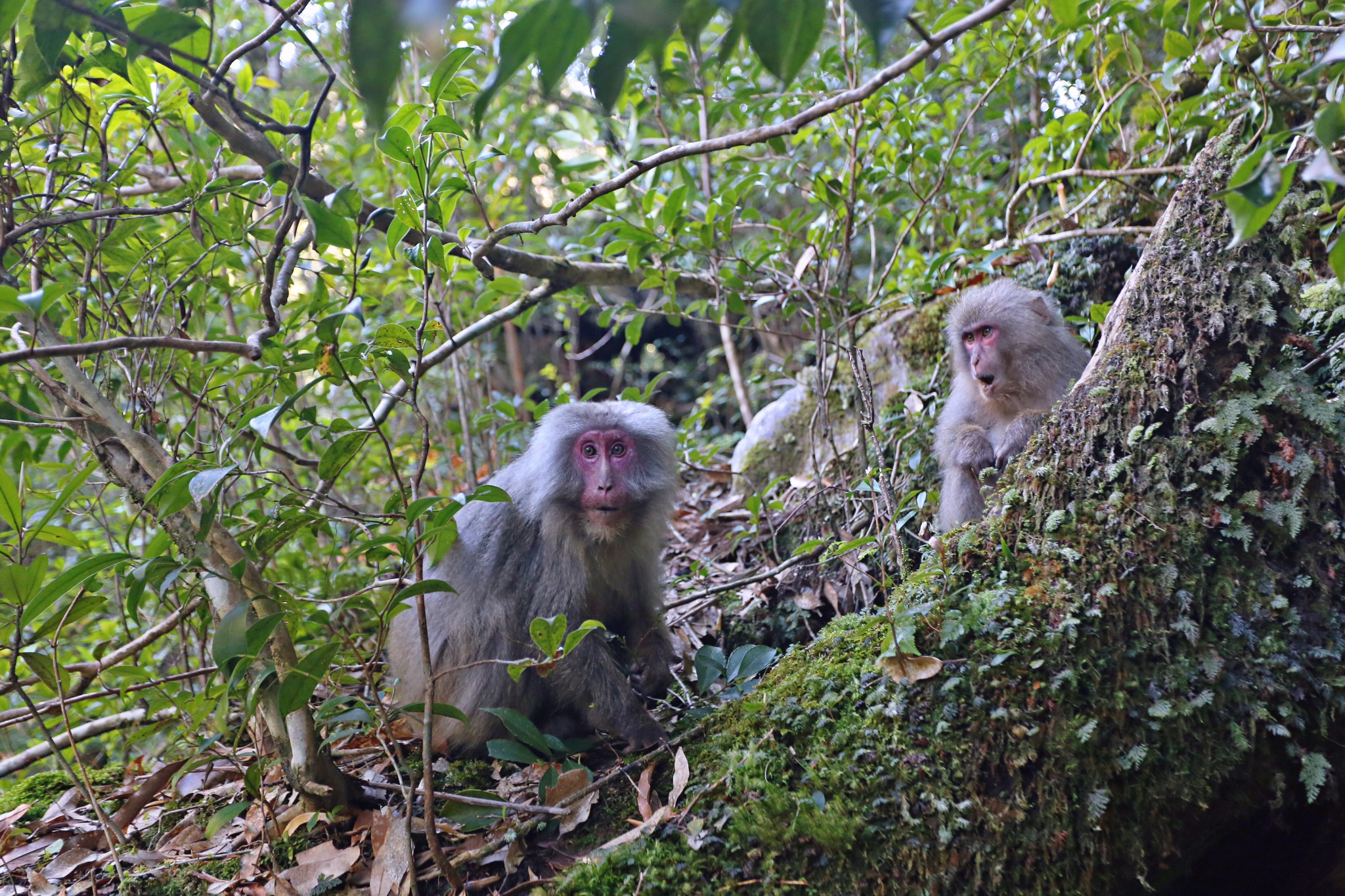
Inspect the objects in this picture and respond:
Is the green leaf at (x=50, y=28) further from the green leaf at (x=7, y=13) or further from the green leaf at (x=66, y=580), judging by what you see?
the green leaf at (x=66, y=580)

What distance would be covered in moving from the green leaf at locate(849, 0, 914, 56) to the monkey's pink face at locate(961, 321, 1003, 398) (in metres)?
3.88

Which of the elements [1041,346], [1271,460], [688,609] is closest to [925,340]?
[1041,346]

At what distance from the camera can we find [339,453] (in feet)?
8.73

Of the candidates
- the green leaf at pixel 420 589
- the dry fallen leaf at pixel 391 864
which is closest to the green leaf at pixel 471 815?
the dry fallen leaf at pixel 391 864

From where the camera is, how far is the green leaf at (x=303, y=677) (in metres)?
2.47

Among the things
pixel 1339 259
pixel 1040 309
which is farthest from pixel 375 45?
pixel 1040 309

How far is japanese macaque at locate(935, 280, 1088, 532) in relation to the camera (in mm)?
4219

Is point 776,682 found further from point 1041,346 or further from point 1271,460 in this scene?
point 1041,346

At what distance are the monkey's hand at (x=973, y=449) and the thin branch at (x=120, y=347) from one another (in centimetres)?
315

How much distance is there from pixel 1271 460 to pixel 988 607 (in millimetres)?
1149

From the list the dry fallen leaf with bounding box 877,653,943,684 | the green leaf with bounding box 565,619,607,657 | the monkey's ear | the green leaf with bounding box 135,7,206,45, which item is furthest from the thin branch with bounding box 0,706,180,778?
the monkey's ear

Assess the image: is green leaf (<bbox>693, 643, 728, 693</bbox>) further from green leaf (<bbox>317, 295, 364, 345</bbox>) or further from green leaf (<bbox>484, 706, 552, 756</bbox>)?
green leaf (<bbox>317, 295, 364, 345</bbox>)

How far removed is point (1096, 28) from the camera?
4809 mm

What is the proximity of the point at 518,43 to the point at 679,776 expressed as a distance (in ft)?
8.54
